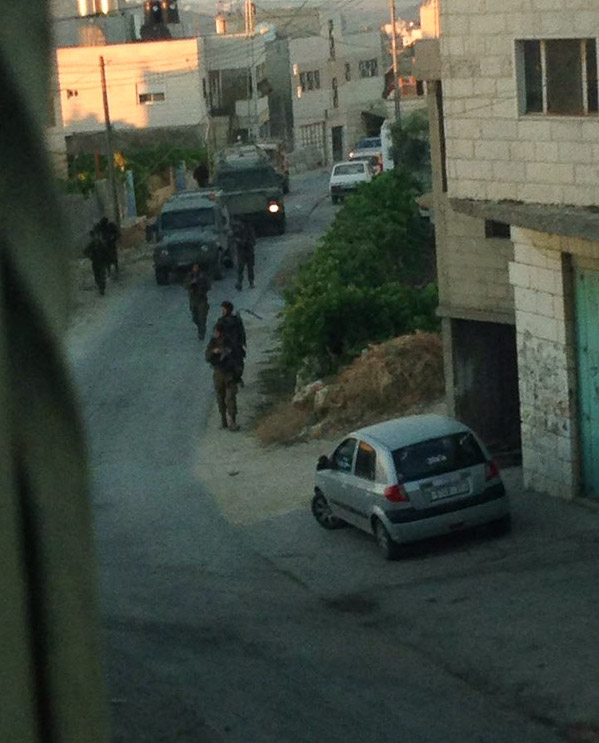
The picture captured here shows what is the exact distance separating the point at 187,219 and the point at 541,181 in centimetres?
2296

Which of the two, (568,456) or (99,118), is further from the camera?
(99,118)

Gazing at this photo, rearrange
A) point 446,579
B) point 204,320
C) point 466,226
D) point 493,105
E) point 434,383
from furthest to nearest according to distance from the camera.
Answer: point 204,320, point 434,383, point 466,226, point 493,105, point 446,579

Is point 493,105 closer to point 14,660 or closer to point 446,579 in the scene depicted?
point 446,579

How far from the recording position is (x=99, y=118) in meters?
59.8

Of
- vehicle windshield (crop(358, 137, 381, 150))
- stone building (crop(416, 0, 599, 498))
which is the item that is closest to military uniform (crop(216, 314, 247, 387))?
stone building (crop(416, 0, 599, 498))

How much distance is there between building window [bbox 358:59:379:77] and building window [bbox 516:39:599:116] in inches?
2787

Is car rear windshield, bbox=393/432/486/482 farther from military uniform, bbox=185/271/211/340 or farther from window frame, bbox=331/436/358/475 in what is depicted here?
military uniform, bbox=185/271/211/340

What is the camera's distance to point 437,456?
14.7 metres

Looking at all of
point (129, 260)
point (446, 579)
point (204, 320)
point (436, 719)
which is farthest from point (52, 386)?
point (129, 260)

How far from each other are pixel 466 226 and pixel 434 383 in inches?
148

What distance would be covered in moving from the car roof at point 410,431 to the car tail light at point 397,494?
0.41m

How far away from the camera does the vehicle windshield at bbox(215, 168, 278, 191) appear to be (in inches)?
1732

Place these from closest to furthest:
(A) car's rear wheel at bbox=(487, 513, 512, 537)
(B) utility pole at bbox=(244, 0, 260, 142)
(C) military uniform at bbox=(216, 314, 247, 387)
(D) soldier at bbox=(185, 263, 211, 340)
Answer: (A) car's rear wheel at bbox=(487, 513, 512, 537)
(C) military uniform at bbox=(216, 314, 247, 387)
(D) soldier at bbox=(185, 263, 211, 340)
(B) utility pole at bbox=(244, 0, 260, 142)

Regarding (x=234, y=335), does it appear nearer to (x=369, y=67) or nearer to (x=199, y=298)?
(x=199, y=298)
